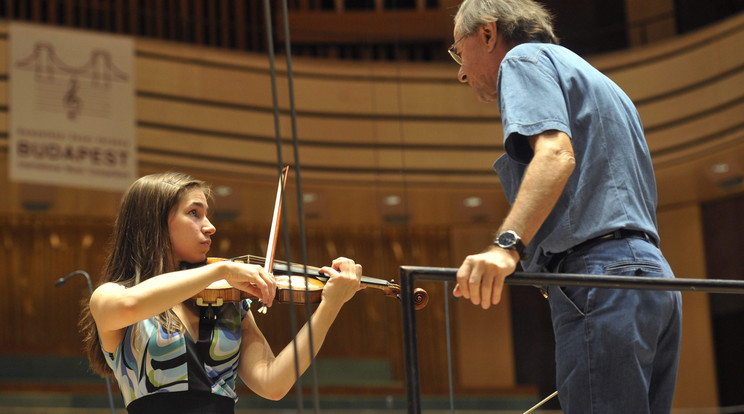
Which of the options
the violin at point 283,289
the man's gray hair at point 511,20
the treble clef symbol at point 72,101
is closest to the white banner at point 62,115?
the treble clef symbol at point 72,101

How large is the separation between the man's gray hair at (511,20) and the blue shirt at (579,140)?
0.10 metres

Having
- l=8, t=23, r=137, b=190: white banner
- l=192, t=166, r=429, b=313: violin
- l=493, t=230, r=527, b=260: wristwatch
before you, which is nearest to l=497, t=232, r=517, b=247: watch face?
l=493, t=230, r=527, b=260: wristwatch

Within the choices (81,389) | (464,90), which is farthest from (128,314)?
(464,90)

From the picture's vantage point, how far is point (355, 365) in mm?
7582

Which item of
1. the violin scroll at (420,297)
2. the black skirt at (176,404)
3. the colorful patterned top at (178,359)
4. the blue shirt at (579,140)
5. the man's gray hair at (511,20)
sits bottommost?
the black skirt at (176,404)

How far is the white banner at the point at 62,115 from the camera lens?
6.67 m

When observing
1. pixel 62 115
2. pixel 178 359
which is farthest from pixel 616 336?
pixel 62 115

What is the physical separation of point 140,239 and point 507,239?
2.82ft

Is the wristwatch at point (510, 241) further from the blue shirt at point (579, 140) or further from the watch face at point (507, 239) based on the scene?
the blue shirt at point (579, 140)

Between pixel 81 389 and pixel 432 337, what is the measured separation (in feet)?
13.3

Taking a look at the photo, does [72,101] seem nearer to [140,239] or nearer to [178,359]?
[140,239]

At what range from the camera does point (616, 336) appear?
1.36m

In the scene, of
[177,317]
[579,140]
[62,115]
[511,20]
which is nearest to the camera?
[579,140]

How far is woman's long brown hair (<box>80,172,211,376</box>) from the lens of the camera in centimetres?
182
